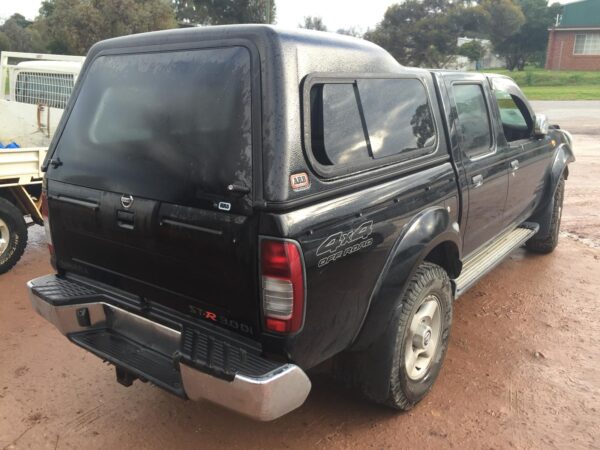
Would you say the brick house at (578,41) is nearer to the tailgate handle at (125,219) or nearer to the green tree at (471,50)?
the green tree at (471,50)

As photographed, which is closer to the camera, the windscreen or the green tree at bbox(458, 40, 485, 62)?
the windscreen

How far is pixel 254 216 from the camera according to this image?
7.30 feet

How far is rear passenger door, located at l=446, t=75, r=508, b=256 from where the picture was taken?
3.65 m

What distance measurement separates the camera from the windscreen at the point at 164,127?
7.66 ft

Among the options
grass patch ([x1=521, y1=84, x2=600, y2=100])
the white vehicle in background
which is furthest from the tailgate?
grass patch ([x1=521, y1=84, x2=600, y2=100])

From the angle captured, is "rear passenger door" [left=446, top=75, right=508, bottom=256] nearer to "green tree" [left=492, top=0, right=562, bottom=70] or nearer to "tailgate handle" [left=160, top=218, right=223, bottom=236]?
"tailgate handle" [left=160, top=218, right=223, bottom=236]

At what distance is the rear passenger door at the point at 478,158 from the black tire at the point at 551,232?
1.51 m

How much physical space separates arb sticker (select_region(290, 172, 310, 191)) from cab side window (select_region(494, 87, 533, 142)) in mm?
3077

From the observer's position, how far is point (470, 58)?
45625mm

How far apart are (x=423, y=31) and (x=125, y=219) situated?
4574cm

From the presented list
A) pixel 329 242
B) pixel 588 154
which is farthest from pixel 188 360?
pixel 588 154

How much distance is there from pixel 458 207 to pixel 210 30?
74.8 inches

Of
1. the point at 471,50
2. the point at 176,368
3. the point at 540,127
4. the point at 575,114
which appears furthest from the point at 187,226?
the point at 471,50

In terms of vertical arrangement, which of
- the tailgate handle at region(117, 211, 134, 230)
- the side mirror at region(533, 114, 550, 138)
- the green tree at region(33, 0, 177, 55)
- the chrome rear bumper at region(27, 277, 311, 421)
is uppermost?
the green tree at region(33, 0, 177, 55)
